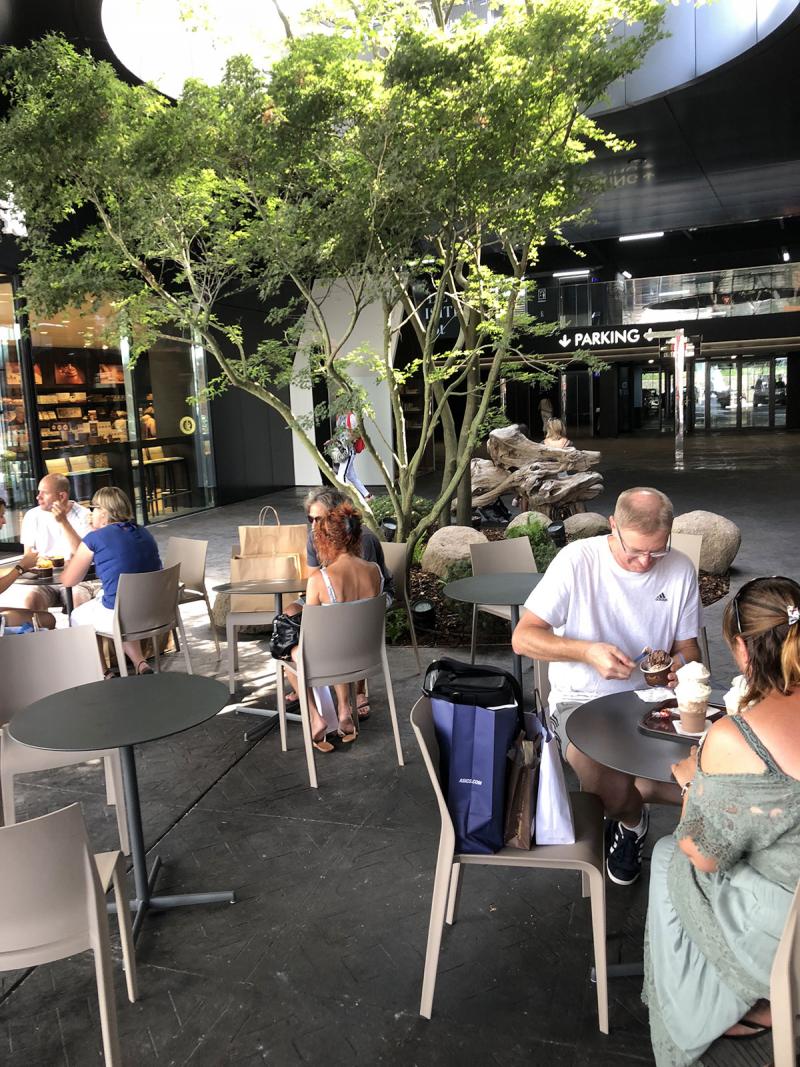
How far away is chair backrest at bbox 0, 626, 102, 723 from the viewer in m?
3.56

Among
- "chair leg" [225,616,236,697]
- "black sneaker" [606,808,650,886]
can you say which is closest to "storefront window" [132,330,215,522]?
"chair leg" [225,616,236,697]

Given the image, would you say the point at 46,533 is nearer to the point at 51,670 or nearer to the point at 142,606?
the point at 142,606

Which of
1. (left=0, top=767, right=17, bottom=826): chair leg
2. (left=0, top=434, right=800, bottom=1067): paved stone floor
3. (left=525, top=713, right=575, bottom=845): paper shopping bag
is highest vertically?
(left=525, top=713, right=575, bottom=845): paper shopping bag

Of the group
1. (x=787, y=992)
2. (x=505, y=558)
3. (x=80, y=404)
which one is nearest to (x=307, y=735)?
(x=505, y=558)

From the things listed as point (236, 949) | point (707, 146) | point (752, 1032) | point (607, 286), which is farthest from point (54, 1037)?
point (607, 286)

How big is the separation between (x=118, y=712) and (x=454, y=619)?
4.16 meters

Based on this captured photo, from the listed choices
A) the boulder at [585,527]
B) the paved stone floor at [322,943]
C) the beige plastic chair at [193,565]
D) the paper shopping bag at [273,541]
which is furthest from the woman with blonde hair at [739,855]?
the boulder at [585,527]

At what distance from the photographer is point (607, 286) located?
23609 millimetres

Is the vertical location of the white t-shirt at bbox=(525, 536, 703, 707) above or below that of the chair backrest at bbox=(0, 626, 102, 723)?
above

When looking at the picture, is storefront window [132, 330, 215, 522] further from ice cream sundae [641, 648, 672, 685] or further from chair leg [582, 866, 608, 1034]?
chair leg [582, 866, 608, 1034]

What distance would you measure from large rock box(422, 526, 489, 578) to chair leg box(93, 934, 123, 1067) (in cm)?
576

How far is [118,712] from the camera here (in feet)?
9.68

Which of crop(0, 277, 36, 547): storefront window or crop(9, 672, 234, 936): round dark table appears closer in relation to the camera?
crop(9, 672, 234, 936): round dark table

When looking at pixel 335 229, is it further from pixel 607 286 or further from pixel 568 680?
pixel 607 286
